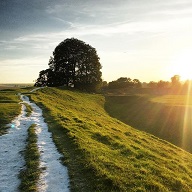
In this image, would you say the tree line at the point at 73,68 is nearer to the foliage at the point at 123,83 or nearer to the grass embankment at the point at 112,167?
the foliage at the point at 123,83

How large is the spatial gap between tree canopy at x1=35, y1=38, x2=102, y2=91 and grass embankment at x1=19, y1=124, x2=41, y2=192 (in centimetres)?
7472

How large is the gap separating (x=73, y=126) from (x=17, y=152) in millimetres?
9122

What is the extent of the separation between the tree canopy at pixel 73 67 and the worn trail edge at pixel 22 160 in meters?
68.6

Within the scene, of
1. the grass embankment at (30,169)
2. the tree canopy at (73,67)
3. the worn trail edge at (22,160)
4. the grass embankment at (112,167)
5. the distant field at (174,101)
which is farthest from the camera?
the tree canopy at (73,67)

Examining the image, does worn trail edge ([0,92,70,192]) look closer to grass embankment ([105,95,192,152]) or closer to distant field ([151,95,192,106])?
grass embankment ([105,95,192,152])

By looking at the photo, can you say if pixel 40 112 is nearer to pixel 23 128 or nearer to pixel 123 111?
pixel 23 128

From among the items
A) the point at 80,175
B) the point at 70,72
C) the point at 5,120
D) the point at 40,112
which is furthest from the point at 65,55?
the point at 80,175

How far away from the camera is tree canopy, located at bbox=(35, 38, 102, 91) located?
311ft

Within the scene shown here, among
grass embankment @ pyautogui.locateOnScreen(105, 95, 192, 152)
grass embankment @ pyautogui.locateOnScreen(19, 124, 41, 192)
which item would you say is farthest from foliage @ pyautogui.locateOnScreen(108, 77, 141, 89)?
grass embankment @ pyautogui.locateOnScreen(19, 124, 41, 192)

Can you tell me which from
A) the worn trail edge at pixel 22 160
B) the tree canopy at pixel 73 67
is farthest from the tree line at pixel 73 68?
the worn trail edge at pixel 22 160

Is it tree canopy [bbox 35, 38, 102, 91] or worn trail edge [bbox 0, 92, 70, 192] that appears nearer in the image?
worn trail edge [bbox 0, 92, 70, 192]

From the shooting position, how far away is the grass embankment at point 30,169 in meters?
13.4

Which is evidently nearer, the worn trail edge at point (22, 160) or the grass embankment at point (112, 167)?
the worn trail edge at point (22, 160)

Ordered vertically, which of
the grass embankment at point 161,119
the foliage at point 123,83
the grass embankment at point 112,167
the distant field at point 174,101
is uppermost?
the foliage at point 123,83
